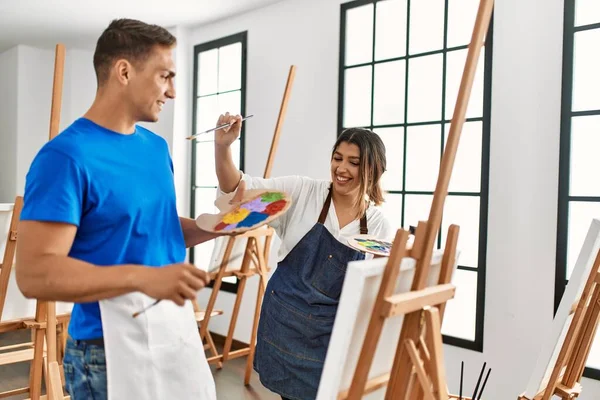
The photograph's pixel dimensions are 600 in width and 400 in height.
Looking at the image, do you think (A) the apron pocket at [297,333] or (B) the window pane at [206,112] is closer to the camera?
(A) the apron pocket at [297,333]

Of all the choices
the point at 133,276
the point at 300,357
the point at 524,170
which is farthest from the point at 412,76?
the point at 133,276

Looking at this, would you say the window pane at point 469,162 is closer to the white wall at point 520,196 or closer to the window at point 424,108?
the window at point 424,108

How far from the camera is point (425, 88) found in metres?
3.43

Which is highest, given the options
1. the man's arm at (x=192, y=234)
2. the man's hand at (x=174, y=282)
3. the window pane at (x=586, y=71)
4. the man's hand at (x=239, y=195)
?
the window pane at (x=586, y=71)

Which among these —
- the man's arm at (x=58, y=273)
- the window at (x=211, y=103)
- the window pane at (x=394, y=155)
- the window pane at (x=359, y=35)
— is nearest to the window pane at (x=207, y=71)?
the window at (x=211, y=103)

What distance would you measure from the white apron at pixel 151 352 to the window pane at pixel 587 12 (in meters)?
2.43

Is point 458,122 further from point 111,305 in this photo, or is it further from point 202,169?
point 202,169

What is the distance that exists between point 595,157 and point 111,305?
243cm

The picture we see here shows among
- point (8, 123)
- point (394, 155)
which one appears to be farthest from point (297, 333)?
point (8, 123)

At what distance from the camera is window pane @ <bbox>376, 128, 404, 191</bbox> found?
3.57 m

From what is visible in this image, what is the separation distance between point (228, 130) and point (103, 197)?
736 millimetres

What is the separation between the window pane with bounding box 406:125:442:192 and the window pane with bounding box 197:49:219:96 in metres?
2.11

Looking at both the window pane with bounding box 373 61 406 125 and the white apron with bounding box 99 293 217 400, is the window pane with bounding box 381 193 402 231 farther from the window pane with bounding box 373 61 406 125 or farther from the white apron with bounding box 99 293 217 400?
the white apron with bounding box 99 293 217 400

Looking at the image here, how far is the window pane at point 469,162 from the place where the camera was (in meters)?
3.18
